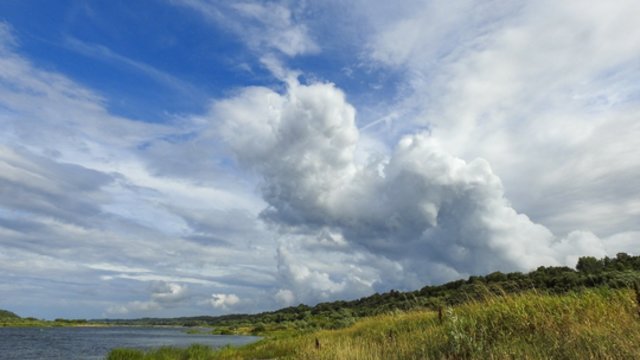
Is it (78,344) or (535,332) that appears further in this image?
(78,344)

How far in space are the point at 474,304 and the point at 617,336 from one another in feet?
30.0

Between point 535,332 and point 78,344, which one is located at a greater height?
point 78,344

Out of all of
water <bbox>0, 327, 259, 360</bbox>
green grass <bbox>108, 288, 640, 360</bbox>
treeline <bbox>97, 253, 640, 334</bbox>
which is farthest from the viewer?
water <bbox>0, 327, 259, 360</bbox>

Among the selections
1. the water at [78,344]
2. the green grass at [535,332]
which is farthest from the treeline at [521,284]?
the water at [78,344]

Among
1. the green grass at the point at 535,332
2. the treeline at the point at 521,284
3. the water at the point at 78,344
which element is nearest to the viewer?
the green grass at the point at 535,332

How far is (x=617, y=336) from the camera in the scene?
900 cm

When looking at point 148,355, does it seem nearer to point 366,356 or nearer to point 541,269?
point 366,356

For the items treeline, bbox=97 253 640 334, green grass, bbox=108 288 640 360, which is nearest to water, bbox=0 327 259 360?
treeline, bbox=97 253 640 334

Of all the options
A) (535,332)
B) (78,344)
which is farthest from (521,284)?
(78,344)

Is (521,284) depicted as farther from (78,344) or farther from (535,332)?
(78,344)

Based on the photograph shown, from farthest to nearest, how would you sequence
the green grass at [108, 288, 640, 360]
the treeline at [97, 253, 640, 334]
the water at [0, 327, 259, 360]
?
1. the water at [0, 327, 259, 360]
2. the treeline at [97, 253, 640, 334]
3. the green grass at [108, 288, 640, 360]

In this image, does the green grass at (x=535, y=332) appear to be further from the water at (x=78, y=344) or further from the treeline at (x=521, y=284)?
the water at (x=78, y=344)

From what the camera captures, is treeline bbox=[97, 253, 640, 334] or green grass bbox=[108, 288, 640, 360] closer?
green grass bbox=[108, 288, 640, 360]

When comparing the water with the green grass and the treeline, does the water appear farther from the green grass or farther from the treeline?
the green grass
